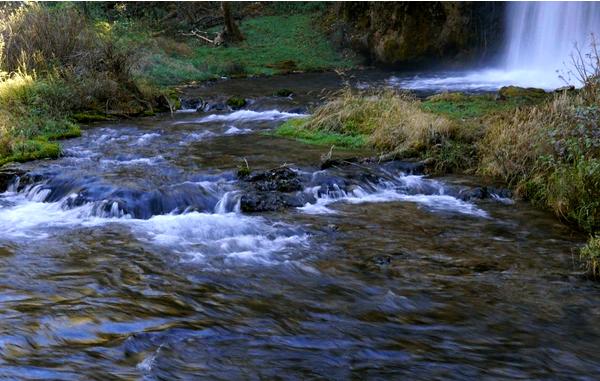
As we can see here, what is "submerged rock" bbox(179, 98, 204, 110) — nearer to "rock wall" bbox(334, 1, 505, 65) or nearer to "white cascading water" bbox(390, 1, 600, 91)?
"white cascading water" bbox(390, 1, 600, 91)

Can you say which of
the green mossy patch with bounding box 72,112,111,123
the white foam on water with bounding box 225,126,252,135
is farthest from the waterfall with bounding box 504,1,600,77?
the green mossy patch with bounding box 72,112,111,123

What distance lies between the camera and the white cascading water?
22.3 metres

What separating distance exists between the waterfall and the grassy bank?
11.0 meters

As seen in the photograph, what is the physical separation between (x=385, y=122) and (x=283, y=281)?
656 centimetres

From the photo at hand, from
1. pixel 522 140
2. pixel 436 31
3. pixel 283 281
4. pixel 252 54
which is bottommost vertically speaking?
pixel 283 281

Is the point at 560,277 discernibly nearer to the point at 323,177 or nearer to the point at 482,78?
the point at 323,177

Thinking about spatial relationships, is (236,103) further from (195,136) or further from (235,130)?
(195,136)

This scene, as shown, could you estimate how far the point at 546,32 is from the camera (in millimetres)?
25641

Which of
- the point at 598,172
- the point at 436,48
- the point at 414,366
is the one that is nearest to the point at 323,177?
the point at 598,172

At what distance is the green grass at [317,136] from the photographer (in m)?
12.0

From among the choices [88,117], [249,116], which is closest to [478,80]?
[249,116]

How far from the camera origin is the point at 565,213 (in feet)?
25.3

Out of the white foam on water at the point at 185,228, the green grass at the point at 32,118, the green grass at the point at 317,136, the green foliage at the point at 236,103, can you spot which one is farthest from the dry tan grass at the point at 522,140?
the green foliage at the point at 236,103

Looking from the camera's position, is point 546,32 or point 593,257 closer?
point 593,257
